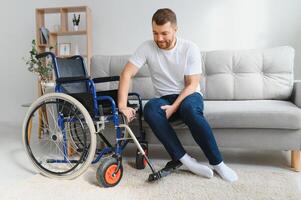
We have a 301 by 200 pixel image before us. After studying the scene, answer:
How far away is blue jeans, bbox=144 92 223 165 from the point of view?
1552 millimetres

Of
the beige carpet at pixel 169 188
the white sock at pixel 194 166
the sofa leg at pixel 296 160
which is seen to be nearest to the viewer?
the beige carpet at pixel 169 188

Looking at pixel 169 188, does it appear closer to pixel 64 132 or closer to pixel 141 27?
pixel 64 132

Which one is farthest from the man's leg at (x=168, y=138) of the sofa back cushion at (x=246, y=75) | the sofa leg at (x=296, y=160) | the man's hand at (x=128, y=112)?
the sofa back cushion at (x=246, y=75)

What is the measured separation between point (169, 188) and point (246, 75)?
47.5 inches

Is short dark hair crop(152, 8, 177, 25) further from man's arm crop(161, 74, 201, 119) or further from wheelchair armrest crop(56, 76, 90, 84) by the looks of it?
wheelchair armrest crop(56, 76, 90, 84)

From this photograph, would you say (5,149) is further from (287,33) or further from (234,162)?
(287,33)

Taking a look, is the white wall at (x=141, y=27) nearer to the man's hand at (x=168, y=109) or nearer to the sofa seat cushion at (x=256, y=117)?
the sofa seat cushion at (x=256, y=117)

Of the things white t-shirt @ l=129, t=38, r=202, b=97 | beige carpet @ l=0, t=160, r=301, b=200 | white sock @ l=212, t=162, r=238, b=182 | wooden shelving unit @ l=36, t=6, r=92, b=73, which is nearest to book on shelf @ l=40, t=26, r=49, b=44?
wooden shelving unit @ l=36, t=6, r=92, b=73

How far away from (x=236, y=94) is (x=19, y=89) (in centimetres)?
277

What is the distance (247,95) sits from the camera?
2254 millimetres

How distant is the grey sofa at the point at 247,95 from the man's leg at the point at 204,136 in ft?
0.69

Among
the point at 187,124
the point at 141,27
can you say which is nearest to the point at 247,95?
the point at 187,124

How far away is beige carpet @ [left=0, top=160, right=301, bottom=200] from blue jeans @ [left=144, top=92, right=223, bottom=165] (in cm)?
15

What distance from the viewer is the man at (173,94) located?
1.57 m
